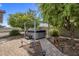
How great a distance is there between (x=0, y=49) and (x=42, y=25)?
1.22 m

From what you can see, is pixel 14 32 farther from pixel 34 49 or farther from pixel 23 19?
pixel 34 49

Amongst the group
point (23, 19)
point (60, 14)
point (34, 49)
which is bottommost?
point (34, 49)

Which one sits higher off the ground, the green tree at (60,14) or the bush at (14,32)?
the green tree at (60,14)

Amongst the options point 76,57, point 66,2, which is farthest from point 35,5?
point 76,57

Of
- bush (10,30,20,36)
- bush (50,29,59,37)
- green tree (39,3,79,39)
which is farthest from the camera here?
bush (50,29,59,37)

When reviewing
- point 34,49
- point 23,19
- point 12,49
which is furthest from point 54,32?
point 12,49

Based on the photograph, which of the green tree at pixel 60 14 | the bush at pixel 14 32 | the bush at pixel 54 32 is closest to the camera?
the green tree at pixel 60 14

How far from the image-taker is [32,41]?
5.49 metres

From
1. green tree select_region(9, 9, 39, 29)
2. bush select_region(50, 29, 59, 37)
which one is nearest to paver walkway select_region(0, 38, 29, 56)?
green tree select_region(9, 9, 39, 29)

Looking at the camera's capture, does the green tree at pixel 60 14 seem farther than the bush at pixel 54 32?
No

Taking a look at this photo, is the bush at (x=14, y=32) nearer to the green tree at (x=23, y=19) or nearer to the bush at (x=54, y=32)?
the green tree at (x=23, y=19)

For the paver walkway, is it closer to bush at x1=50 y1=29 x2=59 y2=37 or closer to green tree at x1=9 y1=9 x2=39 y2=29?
green tree at x1=9 y1=9 x2=39 y2=29

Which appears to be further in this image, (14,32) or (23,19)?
(23,19)

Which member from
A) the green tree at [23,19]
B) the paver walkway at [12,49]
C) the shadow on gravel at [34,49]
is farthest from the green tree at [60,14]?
the paver walkway at [12,49]
